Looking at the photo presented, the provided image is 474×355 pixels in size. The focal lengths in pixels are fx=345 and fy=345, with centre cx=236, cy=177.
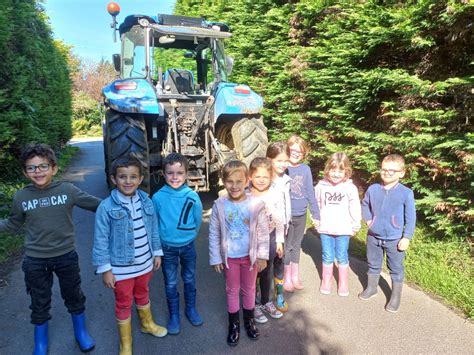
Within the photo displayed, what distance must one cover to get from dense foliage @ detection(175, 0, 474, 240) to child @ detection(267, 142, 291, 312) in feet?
5.32

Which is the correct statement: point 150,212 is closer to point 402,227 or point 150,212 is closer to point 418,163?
point 402,227

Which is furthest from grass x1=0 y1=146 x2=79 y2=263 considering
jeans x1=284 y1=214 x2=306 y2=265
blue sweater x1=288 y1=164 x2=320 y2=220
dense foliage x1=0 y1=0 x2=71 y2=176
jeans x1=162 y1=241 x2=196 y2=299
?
blue sweater x1=288 y1=164 x2=320 y2=220

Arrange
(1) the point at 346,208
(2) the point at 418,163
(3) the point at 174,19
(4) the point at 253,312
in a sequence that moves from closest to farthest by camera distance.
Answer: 1. (4) the point at 253,312
2. (1) the point at 346,208
3. (2) the point at 418,163
4. (3) the point at 174,19

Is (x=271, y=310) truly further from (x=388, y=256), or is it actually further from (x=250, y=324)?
(x=388, y=256)

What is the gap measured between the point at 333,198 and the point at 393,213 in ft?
1.71

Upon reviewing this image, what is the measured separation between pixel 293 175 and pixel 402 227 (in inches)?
40.2

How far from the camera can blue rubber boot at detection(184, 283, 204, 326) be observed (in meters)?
2.69

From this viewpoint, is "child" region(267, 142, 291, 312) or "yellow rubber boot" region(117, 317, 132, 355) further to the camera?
"child" region(267, 142, 291, 312)

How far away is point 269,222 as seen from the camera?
2742 mm

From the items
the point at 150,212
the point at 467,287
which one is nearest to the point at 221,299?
the point at 150,212

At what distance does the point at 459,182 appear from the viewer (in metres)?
3.45

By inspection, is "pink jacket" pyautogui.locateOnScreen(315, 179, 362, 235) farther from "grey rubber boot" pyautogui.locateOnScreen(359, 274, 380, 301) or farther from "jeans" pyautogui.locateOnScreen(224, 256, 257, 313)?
"jeans" pyautogui.locateOnScreen(224, 256, 257, 313)

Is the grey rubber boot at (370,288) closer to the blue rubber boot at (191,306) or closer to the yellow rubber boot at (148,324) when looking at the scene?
the blue rubber boot at (191,306)

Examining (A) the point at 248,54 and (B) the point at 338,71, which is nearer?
(B) the point at 338,71
